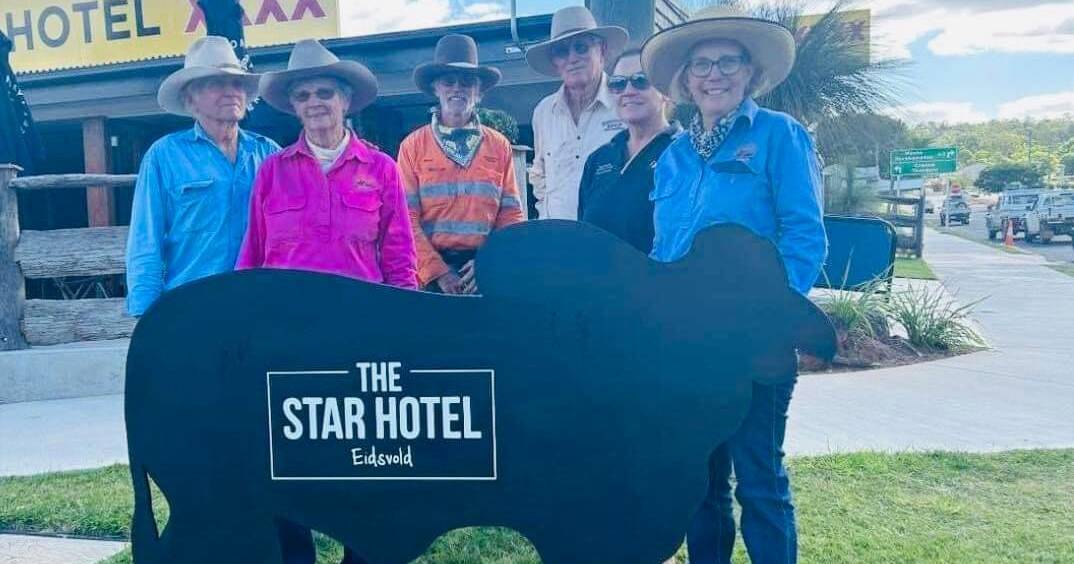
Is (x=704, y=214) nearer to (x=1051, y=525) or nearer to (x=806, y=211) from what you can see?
(x=806, y=211)

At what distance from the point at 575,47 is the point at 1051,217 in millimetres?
28192

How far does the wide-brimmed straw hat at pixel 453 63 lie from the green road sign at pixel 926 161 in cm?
1914

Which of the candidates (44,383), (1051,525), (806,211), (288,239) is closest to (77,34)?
(44,383)

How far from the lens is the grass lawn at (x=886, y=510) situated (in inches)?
120

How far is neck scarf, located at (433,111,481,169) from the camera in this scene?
302 centimetres

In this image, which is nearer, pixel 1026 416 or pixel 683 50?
pixel 683 50

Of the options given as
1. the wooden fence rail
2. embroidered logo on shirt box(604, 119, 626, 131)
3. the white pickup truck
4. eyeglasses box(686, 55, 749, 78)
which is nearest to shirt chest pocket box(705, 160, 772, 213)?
eyeglasses box(686, 55, 749, 78)

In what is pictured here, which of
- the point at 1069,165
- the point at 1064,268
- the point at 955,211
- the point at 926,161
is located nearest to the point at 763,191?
the point at 1064,268

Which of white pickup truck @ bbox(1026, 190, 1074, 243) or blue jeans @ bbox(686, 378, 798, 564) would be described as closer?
blue jeans @ bbox(686, 378, 798, 564)

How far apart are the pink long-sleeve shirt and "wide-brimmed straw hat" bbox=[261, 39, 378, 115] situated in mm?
231

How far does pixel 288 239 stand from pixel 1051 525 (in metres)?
3.17

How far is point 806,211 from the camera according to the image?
2195mm

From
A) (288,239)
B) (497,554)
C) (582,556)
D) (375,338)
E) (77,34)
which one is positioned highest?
(77,34)

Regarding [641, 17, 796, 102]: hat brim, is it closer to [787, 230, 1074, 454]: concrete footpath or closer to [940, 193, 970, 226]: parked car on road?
[787, 230, 1074, 454]: concrete footpath
